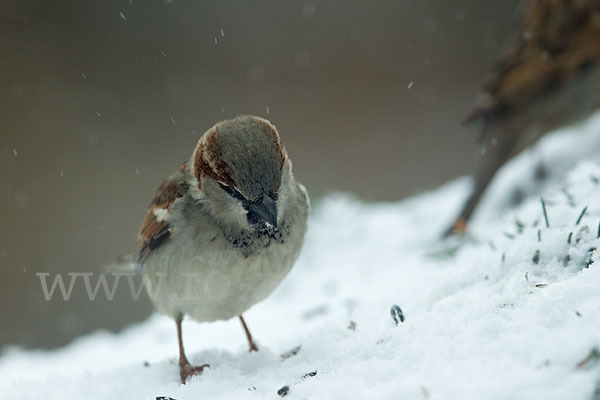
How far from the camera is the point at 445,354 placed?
5.64ft

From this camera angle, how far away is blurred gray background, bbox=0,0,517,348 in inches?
313

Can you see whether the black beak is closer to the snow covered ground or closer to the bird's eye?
the bird's eye

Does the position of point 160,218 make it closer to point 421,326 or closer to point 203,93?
point 421,326

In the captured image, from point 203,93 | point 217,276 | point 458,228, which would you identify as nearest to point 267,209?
point 217,276

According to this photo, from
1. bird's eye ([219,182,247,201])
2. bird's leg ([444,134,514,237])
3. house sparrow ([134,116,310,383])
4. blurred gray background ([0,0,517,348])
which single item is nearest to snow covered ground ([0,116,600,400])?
bird's leg ([444,134,514,237])

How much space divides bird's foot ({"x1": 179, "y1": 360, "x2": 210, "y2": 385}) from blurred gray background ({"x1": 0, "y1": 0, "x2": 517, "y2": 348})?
17.3 feet

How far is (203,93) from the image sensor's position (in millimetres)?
8570

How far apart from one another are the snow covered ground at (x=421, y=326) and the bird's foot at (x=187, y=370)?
0.17ft

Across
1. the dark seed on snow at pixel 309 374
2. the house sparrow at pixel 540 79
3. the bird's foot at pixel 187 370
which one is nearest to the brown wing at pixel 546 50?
the house sparrow at pixel 540 79

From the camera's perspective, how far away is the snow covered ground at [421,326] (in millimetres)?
1582

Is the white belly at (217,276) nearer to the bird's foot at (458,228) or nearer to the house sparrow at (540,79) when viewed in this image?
the bird's foot at (458,228)

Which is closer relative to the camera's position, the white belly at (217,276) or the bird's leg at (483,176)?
the white belly at (217,276)

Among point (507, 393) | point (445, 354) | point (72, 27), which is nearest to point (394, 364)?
point (445, 354)

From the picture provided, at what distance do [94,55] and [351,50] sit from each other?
385 centimetres
